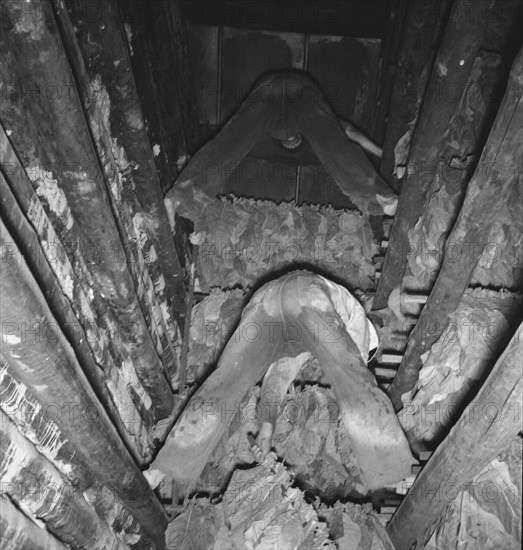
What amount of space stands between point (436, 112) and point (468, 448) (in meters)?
2.31

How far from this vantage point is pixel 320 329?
3.91 meters

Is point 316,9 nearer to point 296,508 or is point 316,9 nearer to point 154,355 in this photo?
point 154,355

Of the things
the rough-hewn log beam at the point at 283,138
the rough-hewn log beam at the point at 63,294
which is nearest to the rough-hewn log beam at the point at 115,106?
the rough-hewn log beam at the point at 283,138

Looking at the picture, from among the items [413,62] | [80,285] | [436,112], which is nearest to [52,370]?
[80,285]

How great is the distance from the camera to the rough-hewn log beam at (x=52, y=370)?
2.33 meters

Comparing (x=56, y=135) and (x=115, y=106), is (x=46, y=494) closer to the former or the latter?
(x=56, y=135)

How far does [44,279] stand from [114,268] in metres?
0.98

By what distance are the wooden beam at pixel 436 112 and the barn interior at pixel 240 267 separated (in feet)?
0.05

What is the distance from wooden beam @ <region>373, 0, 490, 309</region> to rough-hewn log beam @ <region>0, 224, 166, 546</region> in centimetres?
276

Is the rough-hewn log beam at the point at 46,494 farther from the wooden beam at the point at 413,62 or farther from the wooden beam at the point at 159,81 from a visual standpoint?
the wooden beam at the point at 413,62

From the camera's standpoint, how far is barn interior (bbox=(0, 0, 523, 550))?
10.0 ft

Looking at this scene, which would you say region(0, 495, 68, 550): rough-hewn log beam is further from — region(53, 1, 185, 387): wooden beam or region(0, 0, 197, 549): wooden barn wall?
region(53, 1, 185, 387): wooden beam

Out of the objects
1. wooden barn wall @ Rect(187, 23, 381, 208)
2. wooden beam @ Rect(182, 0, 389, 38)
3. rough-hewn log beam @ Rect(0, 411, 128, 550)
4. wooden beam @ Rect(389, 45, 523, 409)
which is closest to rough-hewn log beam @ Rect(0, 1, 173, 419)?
rough-hewn log beam @ Rect(0, 411, 128, 550)

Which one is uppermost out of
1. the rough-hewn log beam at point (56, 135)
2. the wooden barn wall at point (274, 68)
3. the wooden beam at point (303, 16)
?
the rough-hewn log beam at point (56, 135)
